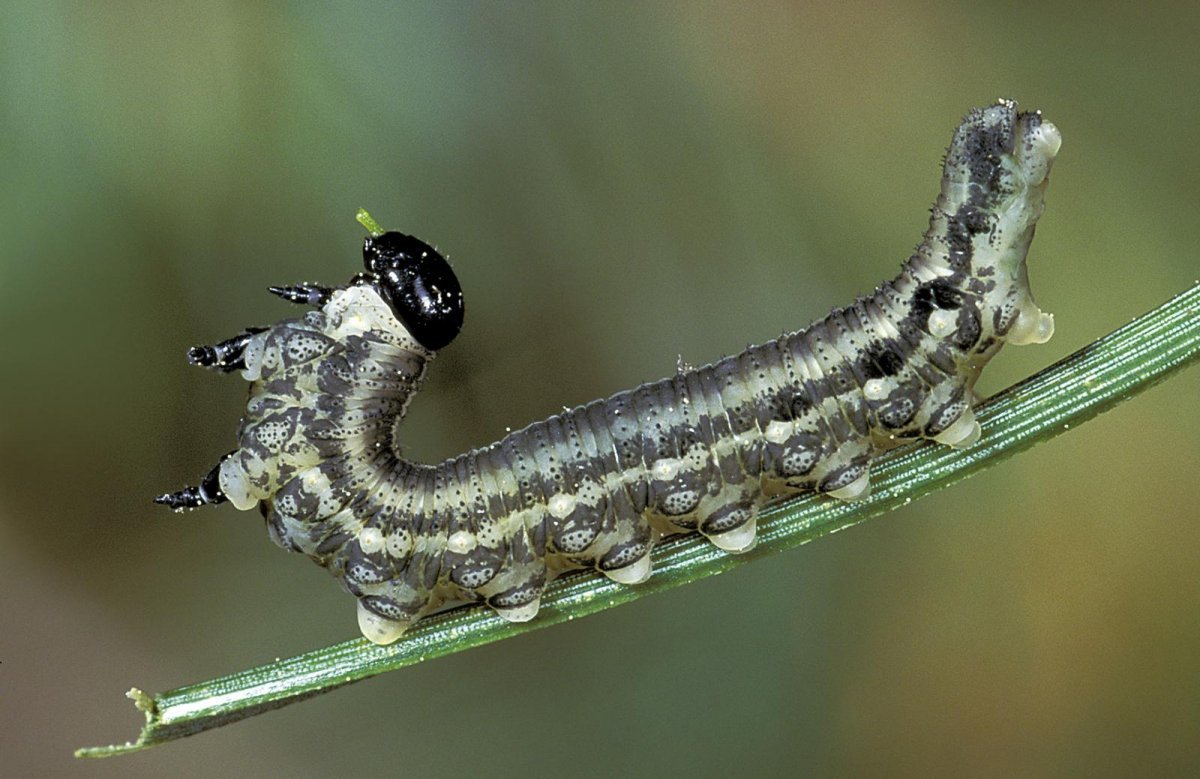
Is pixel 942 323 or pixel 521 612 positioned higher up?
pixel 942 323

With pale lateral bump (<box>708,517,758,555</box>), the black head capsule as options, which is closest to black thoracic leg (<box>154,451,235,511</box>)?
the black head capsule

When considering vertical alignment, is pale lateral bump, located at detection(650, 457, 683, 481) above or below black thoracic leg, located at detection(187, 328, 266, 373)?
below

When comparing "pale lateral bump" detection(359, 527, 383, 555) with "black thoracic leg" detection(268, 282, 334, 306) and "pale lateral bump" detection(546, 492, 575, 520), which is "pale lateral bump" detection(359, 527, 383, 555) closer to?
"pale lateral bump" detection(546, 492, 575, 520)

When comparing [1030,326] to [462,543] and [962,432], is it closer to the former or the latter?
[962,432]

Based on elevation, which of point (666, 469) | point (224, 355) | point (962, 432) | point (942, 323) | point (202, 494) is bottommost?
point (962, 432)

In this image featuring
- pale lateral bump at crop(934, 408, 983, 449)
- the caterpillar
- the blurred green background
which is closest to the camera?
pale lateral bump at crop(934, 408, 983, 449)

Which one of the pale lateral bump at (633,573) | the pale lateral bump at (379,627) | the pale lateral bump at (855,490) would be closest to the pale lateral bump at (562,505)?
the pale lateral bump at (633,573)

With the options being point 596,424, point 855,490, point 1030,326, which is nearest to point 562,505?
point 596,424
